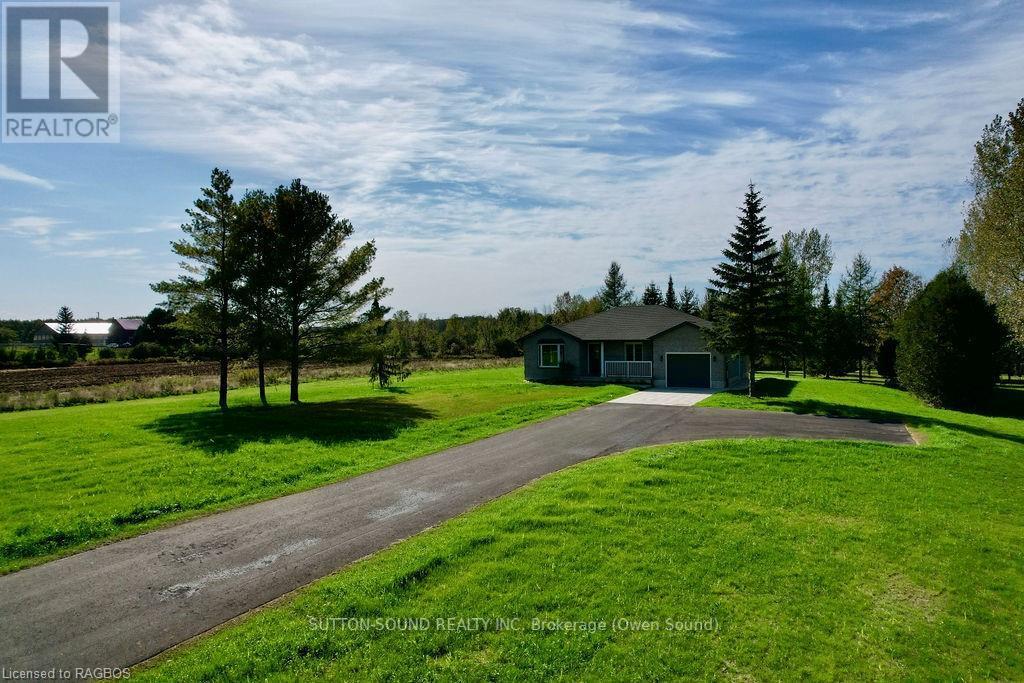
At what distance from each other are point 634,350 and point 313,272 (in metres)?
19.8

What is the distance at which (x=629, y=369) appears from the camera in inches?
1330

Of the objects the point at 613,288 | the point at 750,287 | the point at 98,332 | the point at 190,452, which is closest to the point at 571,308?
the point at 613,288

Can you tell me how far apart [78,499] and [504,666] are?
31.8 feet

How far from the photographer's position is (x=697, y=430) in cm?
1778

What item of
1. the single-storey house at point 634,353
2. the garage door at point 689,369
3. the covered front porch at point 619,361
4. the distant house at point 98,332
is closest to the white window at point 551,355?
the single-storey house at point 634,353

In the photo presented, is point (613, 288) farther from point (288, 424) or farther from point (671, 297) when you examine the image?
point (288, 424)

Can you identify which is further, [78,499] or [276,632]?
[78,499]

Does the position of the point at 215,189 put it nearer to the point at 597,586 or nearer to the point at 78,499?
the point at 78,499

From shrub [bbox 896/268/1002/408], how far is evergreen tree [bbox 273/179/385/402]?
90.3ft

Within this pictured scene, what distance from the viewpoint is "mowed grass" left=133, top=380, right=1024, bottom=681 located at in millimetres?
5312

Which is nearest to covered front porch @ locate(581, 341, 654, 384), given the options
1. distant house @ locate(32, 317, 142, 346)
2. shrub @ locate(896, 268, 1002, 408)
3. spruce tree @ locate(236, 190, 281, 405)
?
shrub @ locate(896, 268, 1002, 408)

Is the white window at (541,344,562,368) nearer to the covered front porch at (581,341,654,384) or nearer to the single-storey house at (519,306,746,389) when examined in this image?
the single-storey house at (519,306,746,389)

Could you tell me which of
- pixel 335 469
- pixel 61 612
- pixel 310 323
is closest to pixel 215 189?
pixel 310 323

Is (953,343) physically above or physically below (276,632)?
above
